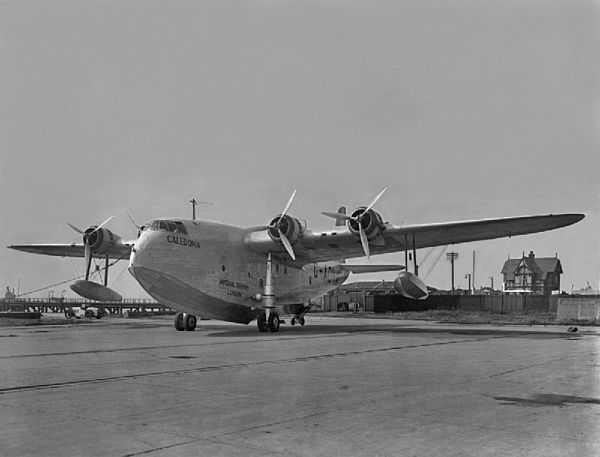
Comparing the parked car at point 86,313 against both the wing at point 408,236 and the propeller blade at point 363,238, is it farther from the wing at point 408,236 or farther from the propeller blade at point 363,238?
the propeller blade at point 363,238

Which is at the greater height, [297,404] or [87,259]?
[87,259]

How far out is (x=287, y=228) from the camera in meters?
30.4

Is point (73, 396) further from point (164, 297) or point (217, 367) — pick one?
point (164, 297)

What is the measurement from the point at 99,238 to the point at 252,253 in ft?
30.6

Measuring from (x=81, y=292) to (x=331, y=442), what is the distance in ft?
91.1

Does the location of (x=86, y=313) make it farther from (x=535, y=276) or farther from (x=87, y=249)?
(x=535, y=276)

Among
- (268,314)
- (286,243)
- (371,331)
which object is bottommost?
(371,331)

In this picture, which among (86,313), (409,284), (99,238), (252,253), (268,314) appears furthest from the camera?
(86,313)

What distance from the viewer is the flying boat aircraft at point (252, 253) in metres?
27.2

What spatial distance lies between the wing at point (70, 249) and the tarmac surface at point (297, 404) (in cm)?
1858

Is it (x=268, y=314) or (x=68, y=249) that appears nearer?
(x=268, y=314)

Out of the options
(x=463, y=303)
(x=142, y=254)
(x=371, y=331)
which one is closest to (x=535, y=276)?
(x=463, y=303)

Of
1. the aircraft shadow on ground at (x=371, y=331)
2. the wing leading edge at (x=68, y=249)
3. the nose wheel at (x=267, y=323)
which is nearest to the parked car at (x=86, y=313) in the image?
the wing leading edge at (x=68, y=249)

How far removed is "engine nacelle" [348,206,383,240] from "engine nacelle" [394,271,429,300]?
2348 millimetres
